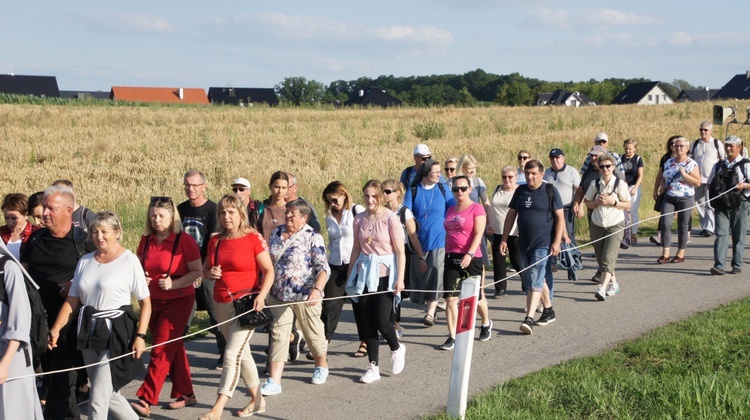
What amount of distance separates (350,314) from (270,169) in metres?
12.3

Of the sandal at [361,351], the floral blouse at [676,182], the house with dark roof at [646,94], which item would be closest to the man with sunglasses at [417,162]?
the sandal at [361,351]

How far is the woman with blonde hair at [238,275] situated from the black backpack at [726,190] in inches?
293

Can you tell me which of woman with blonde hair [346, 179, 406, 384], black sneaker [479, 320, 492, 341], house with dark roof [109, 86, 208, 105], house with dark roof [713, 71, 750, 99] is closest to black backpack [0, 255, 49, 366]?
woman with blonde hair [346, 179, 406, 384]

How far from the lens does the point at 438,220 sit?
941 centimetres

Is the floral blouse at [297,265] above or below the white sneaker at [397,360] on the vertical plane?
above

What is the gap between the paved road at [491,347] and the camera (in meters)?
7.00

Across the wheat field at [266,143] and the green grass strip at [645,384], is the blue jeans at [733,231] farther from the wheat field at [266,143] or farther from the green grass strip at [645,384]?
the wheat field at [266,143]

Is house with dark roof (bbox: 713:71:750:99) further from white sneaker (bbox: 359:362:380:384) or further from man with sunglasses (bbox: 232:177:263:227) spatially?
white sneaker (bbox: 359:362:380:384)

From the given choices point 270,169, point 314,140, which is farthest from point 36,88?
point 270,169

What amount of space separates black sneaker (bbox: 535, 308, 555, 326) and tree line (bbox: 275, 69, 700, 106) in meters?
104

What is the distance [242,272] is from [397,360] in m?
1.76

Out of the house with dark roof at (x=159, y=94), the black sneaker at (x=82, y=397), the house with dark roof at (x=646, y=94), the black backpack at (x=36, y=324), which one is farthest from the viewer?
the house with dark roof at (x=646, y=94)

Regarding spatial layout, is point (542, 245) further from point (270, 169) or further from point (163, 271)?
point (270, 169)

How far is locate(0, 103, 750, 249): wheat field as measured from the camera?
66.1ft
